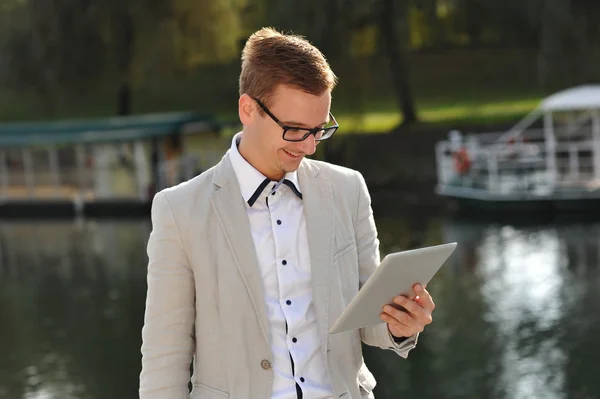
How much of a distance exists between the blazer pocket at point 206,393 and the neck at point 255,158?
463 mm

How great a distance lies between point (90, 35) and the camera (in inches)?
1112

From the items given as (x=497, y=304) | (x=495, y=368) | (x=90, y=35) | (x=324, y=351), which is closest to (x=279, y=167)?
(x=324, y=351)

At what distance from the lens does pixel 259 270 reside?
7.53ft

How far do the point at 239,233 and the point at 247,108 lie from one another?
0.26m

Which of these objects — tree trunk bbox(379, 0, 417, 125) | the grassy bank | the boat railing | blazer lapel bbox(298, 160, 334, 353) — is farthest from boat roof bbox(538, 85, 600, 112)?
blazer lapel bbox(298, 160, 334, 353)

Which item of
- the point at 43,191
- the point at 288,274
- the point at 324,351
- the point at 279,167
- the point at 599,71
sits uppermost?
the point at 279,167

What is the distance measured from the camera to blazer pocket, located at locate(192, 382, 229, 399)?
7.54 feet

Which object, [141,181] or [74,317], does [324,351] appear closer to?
[74,317]

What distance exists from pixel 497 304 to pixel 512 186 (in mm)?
7995

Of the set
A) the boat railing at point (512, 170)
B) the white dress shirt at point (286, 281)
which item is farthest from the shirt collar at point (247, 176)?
the boat railing at point (512, 170)

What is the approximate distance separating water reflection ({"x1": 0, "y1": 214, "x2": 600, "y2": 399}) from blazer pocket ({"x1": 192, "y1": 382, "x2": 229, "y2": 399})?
7090 millimetres

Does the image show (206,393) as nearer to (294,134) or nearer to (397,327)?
(397,327)

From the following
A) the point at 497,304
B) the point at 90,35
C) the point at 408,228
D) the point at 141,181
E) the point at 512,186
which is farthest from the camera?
the point at 90,35

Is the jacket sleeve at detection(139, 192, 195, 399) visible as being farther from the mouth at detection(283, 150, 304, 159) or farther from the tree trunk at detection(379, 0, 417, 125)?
the tree trunk at detection(379, 0, 417, 125)
